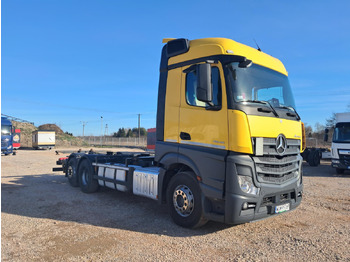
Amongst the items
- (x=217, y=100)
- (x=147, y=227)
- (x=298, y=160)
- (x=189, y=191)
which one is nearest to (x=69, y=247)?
(x=147, y=227)

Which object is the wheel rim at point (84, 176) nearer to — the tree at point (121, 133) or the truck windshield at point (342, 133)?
the truck windshield at point (342, 133)

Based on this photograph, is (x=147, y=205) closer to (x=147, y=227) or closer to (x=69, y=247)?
(x=147, y=227)

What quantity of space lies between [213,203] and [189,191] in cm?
55

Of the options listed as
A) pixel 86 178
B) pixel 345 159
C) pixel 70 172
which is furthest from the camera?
pixel 345 159

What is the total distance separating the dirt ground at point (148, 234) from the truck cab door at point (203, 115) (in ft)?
5.24

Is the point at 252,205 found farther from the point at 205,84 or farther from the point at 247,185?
the point at 205,84

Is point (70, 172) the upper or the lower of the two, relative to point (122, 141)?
lower

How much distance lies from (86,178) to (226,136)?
218 inches

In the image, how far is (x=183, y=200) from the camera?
4.94 meters

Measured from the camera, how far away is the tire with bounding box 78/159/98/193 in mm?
8023

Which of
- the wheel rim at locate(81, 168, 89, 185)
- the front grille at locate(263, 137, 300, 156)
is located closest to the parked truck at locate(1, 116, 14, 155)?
the wheel rim at locate(81, 168, 89, 185)

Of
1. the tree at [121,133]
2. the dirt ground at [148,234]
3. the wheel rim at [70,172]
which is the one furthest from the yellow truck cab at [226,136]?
the tree at [121,133]

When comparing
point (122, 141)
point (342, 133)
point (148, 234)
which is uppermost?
point (342, 133)

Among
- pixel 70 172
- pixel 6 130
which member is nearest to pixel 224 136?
pixel 70 172
